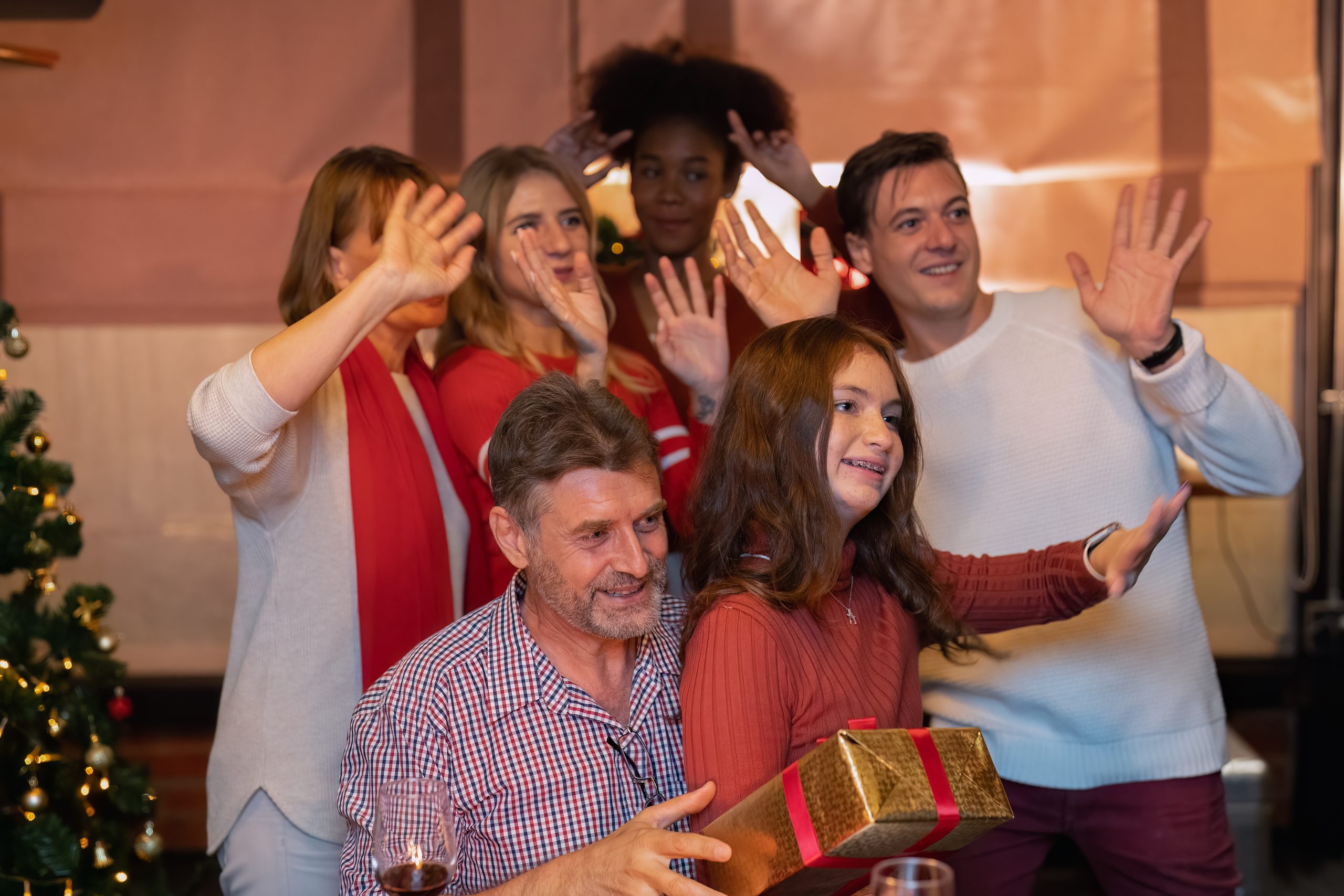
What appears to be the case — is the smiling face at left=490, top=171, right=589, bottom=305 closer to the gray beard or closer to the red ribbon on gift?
the gray beard

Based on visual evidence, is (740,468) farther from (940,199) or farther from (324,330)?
(940,199)

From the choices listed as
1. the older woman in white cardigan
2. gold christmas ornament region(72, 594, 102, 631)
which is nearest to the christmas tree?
gold christmas ornament region(72, 594, 102, 631)

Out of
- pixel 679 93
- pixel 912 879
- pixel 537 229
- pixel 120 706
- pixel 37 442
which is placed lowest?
pixel 120 706

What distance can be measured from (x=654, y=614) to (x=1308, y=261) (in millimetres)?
2865

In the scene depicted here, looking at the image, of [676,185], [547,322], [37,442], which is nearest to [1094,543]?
[547,322]

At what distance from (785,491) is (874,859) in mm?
576

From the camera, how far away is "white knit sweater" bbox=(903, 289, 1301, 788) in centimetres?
212

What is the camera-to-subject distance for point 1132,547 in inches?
70.0

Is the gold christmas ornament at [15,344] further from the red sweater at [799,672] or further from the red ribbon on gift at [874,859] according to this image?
the red ribbon on gift at [874,859]

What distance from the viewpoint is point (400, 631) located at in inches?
80.2

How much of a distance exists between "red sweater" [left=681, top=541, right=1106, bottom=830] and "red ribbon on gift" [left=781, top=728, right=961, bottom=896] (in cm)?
16

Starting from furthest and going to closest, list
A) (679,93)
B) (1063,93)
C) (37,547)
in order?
(1063,93) → (679,93) → (37,547)

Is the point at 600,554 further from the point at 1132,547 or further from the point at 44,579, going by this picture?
the point at 44,579

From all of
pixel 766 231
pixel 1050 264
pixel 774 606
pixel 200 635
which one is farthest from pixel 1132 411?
pixel 200 635
